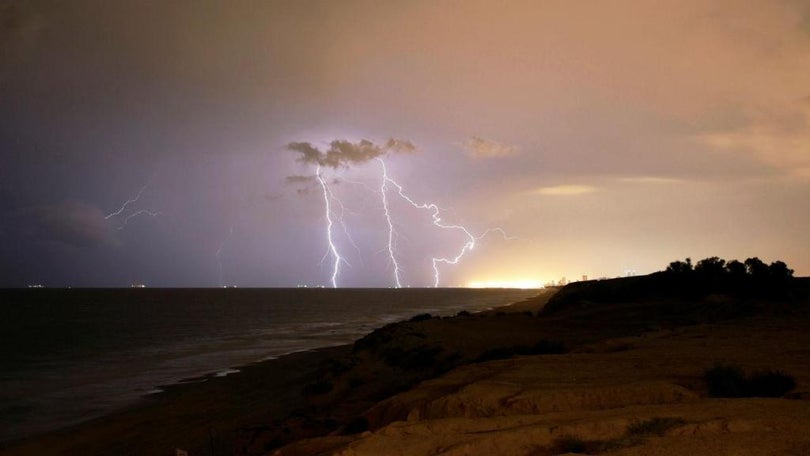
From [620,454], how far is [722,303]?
2773 cm

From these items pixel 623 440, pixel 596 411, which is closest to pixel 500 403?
pixel 596 411

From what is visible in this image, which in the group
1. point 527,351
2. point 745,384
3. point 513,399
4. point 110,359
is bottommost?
point 110,359

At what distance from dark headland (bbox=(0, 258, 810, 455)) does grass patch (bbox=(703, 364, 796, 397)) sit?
3cm

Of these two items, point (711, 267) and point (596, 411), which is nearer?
Result: point (596, 411)

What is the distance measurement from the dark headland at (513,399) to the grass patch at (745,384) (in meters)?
0.03

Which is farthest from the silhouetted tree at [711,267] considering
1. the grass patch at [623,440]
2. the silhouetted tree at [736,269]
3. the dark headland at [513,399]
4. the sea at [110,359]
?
the grass patch at [623,440]

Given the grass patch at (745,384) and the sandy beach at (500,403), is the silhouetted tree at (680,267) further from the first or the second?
the grass patch at (745,384)

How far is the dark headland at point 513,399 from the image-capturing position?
7562 mm

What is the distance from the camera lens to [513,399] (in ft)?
32.7

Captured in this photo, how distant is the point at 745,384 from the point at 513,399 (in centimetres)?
413

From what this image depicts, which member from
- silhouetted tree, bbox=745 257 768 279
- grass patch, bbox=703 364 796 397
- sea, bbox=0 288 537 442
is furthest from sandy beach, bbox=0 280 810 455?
silhouetted tree, bbox=745 257 768 279

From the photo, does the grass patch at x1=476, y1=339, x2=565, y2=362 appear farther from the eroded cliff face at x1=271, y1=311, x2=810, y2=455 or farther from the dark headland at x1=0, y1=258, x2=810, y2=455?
the eroded cliff face at x1=271, y1=311, x2=810, y2=455

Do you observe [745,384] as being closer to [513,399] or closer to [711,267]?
[513,399]

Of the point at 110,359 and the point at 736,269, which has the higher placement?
the point at 736,269
